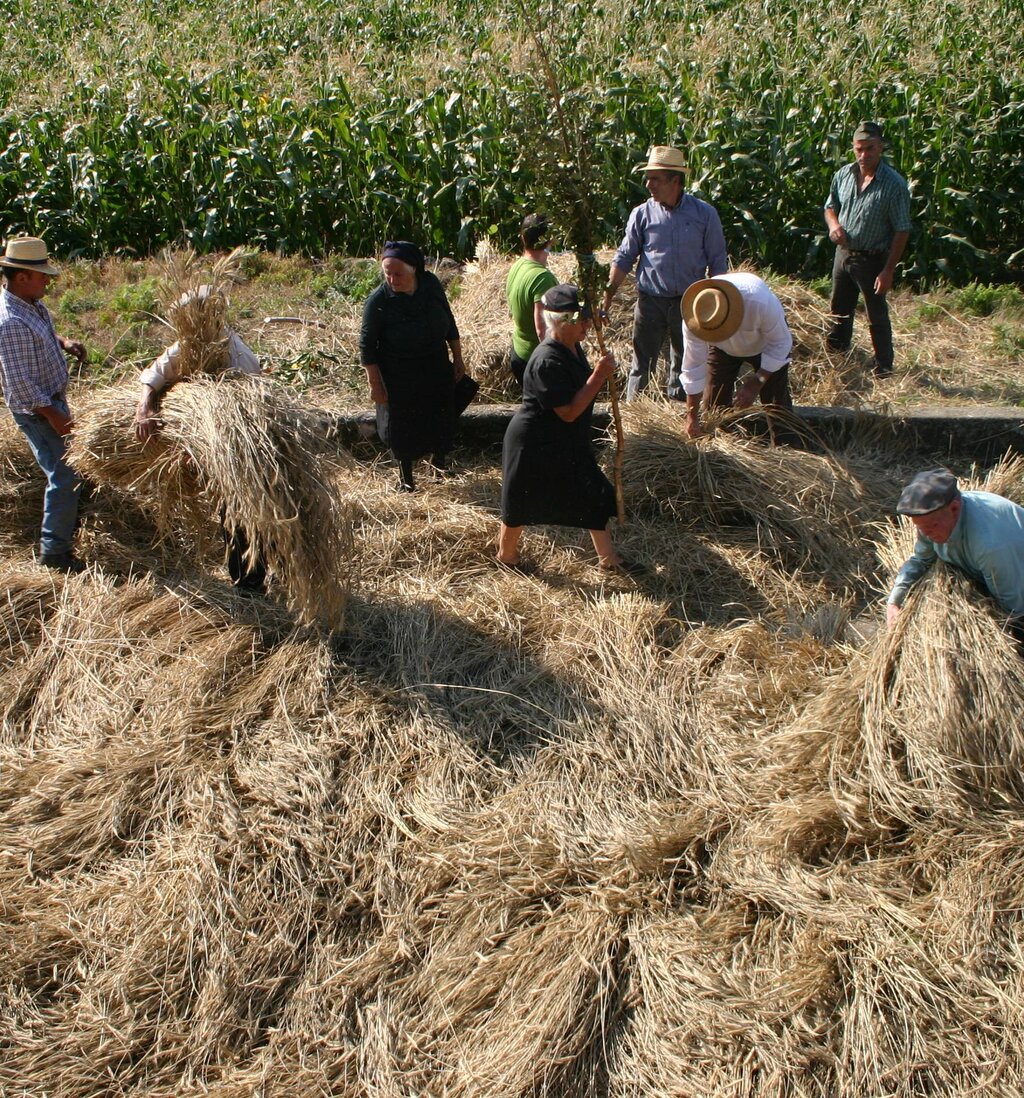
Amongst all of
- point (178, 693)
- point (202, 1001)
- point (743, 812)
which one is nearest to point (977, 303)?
point (743, 812)

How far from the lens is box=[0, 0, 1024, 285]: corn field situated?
8.27 m

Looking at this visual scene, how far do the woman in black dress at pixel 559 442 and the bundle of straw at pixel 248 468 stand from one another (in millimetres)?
901

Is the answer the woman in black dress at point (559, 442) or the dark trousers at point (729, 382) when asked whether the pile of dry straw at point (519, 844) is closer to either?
the woman in black dress at point (559, 442)

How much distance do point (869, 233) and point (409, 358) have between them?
3.07m

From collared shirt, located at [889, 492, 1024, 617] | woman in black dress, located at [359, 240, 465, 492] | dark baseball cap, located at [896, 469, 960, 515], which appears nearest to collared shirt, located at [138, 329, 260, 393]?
Answer: woman in black dress, located at [359, 240, 465, 492]

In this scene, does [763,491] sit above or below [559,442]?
below

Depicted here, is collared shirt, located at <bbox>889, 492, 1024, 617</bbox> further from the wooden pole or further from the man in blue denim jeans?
the man in blue denim jeans

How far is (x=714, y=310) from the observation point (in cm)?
538

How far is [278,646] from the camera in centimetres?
482

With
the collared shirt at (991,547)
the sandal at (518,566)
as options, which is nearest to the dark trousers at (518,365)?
the sandal at (518,566)

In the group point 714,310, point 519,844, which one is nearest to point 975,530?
point 519,844

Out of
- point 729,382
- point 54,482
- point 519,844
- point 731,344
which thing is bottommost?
point 519,844

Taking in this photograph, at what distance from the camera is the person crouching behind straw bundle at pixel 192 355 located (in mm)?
4777

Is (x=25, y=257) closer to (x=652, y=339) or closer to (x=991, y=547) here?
(x=652, y=339)
